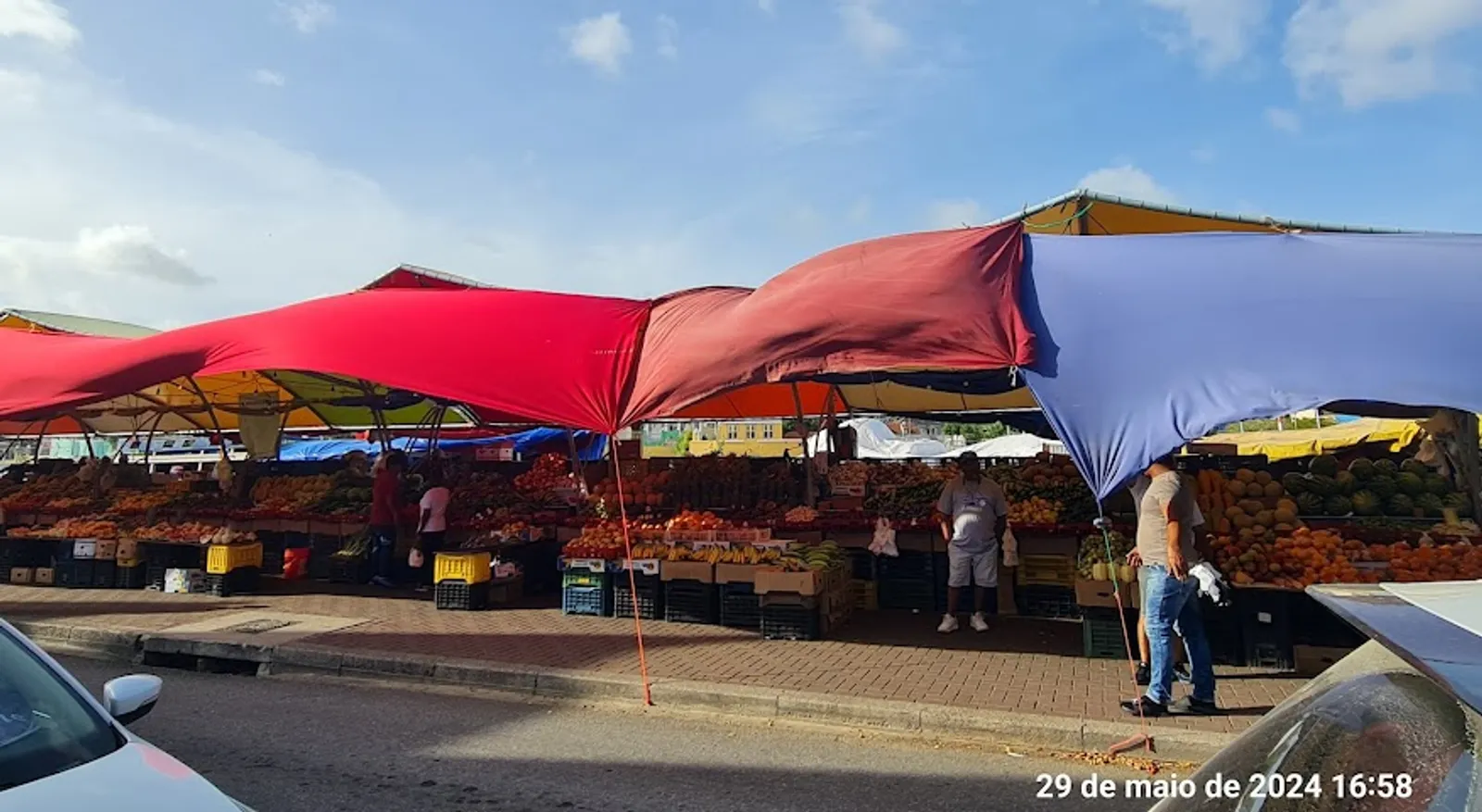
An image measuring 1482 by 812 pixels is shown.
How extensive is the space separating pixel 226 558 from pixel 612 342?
6.68 metres

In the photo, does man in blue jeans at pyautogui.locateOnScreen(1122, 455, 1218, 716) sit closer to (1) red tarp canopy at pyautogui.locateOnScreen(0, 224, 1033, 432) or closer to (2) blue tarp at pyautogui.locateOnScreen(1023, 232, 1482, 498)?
(2) blue tarp at pyautogui.locateOnScreen(1023, 232, 1482, 498)

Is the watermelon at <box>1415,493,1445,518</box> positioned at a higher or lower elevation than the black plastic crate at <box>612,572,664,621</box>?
higher

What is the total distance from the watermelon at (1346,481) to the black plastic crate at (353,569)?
1285 centimetres

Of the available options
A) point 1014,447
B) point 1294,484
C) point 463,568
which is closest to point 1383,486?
point 1294,484

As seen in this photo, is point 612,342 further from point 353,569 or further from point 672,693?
point 353,569

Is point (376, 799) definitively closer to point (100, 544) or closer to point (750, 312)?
point (750, 312)

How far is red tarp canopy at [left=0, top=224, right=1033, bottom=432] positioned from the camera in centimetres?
782

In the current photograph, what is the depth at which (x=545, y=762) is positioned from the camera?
19.1 ft

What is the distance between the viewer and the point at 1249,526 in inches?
327

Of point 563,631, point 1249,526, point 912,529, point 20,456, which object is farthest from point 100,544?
point 20,456

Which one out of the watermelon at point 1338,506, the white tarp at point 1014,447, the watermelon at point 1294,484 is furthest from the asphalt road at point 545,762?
the white tarp at point 1014,447

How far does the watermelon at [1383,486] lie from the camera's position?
33.1ft

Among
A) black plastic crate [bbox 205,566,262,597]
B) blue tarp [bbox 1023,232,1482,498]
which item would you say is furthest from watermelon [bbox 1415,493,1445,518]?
black plastic crate [bbox 205,566,262,597]

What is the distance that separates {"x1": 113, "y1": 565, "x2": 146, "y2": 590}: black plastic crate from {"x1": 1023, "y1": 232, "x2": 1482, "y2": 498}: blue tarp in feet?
42.2
